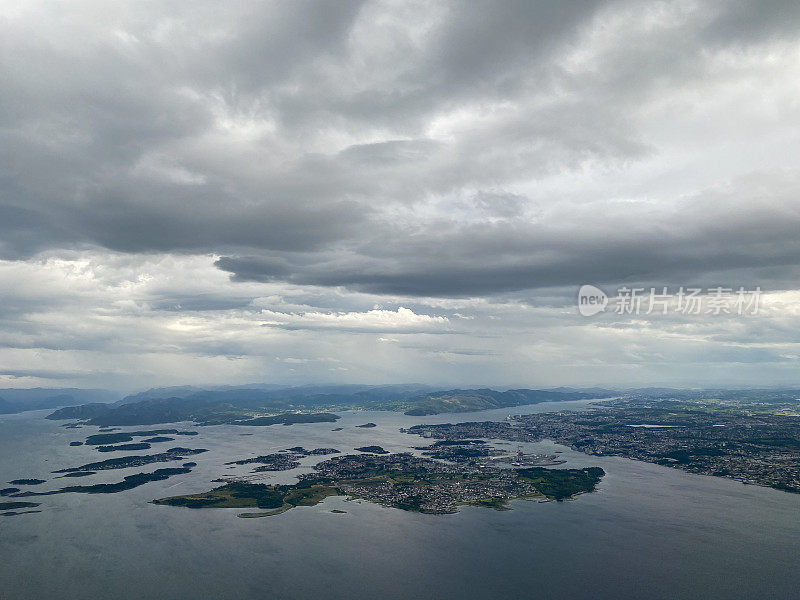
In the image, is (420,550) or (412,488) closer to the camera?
(420,550)

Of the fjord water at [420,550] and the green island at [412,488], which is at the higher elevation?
the fjord water at [420,550]

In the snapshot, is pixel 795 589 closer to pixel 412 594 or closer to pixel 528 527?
pixel 528 527

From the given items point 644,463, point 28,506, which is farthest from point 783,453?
point 28,506

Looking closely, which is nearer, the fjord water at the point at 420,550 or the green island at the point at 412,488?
the fjord water at the point at 420,550

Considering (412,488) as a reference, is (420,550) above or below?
above
